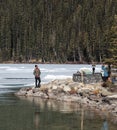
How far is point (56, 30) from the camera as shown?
568 feet

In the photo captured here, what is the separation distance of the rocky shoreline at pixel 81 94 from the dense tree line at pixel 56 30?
121 m

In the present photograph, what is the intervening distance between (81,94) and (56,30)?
14523 cm

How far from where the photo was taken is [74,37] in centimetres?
16638

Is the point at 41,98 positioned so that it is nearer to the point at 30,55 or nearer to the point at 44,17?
the point at 30,55

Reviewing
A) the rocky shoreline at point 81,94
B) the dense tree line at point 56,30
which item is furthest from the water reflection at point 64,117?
the dense tree line at point 56,30

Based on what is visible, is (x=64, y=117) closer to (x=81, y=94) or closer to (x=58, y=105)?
(x=58, y=105)

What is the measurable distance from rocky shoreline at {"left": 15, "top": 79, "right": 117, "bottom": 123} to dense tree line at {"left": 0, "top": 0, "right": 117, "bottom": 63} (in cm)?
12142

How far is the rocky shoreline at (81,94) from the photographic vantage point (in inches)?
942

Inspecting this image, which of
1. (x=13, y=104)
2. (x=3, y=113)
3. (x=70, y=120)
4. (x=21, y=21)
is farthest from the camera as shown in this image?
(x=21, y=21)

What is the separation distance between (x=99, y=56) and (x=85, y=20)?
23.9 m

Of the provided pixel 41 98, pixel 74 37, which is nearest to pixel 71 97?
pixel 41 98

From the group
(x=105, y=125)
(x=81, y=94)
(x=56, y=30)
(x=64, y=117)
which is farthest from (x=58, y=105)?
(x=56, y=30)

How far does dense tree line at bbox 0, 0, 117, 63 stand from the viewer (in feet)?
526

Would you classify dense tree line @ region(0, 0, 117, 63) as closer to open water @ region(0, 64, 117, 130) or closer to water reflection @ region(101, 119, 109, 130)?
open water @ region(0, 64, 117, 130)
